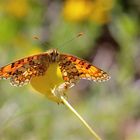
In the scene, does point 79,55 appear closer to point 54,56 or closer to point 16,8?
point 16,8

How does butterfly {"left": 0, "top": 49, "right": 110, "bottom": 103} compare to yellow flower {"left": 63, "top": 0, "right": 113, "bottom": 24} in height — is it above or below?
below

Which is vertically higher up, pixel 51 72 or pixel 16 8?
pixel 16 8

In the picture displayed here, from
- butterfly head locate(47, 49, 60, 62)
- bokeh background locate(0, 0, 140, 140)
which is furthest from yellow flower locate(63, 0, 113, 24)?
butterfly head locate(47, 49, 60, 62)

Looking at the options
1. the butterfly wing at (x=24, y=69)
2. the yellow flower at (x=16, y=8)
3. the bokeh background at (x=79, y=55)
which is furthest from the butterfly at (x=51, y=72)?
the yellow flower at (x=16, y=8)

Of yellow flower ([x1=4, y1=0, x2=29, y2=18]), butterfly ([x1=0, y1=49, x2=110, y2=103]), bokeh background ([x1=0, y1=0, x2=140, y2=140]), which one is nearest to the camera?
butterfly ([x1=0, y1=49, x2=110, y2=103])

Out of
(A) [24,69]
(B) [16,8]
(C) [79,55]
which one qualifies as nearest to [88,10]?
(C) [79,55]

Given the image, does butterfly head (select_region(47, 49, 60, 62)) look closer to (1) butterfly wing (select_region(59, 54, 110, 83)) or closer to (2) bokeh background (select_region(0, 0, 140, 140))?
(1) butterfly wing (select_region(59, 54, 110, 83))
